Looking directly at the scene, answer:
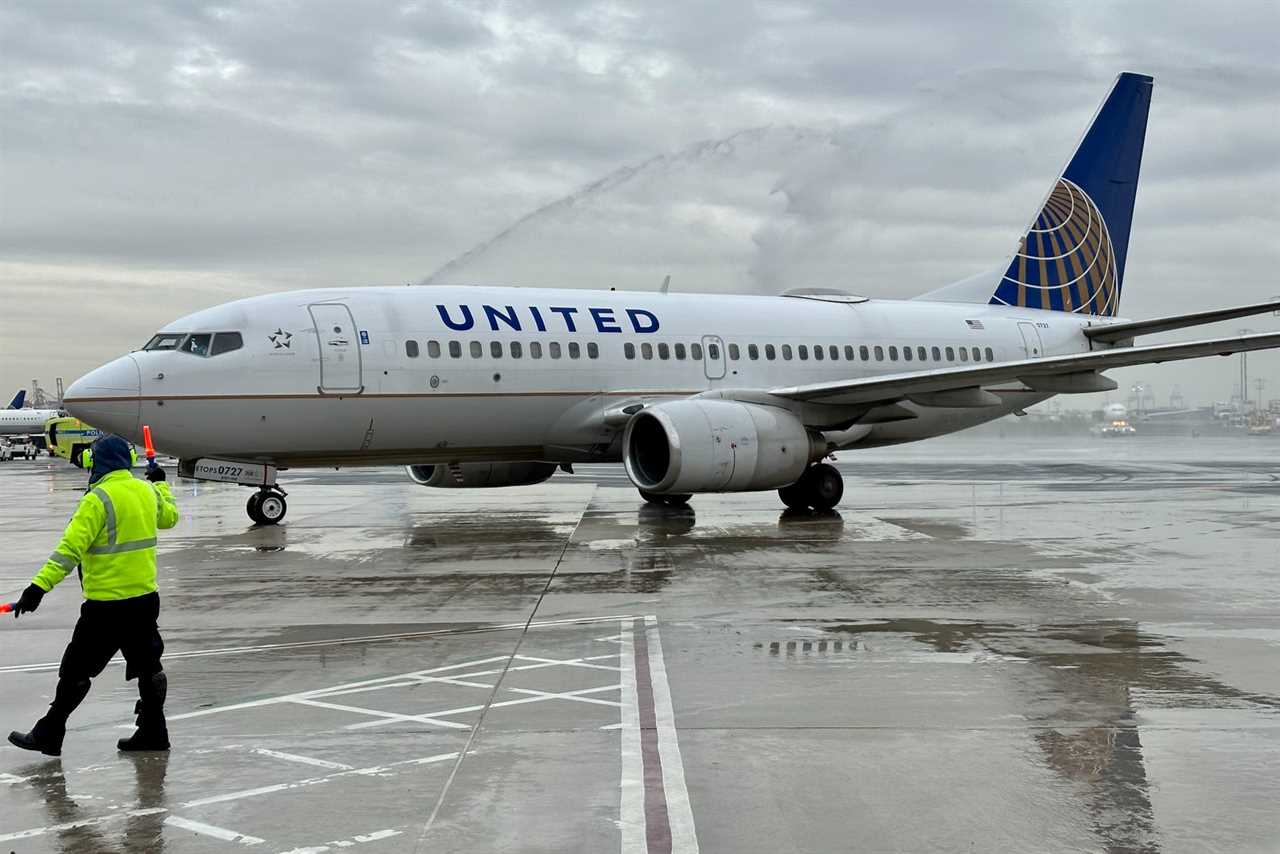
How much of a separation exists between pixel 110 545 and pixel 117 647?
1.77ft

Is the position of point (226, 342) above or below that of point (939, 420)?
above

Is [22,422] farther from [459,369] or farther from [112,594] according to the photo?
[112,594]

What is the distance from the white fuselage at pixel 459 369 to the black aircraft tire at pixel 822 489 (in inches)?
49.2

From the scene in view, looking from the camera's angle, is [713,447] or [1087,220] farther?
[1087,220]

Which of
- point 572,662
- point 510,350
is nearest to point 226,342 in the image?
point 510,350

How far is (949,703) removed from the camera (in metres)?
7.17

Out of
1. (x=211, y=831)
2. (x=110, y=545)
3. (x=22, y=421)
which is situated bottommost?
(x=211, y=831)

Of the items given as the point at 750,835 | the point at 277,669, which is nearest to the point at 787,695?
the point at 750,835

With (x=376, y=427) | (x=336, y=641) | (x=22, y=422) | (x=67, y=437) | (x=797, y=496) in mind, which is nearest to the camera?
(x=336, y=641)

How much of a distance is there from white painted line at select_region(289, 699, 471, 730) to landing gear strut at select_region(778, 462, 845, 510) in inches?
575

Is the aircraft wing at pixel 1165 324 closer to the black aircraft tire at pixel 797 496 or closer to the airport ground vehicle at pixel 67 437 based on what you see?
the black aircraft tire at pixel 797 496

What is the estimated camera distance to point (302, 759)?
6105mm

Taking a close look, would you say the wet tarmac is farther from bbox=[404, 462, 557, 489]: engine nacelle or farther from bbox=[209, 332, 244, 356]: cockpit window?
bbox=[404, 462, 557, 489]: engine nacelle

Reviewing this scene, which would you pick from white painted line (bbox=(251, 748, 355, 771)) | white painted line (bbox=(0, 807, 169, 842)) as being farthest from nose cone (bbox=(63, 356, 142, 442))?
white painted line (bbox=(0, 807, 169, 842))
